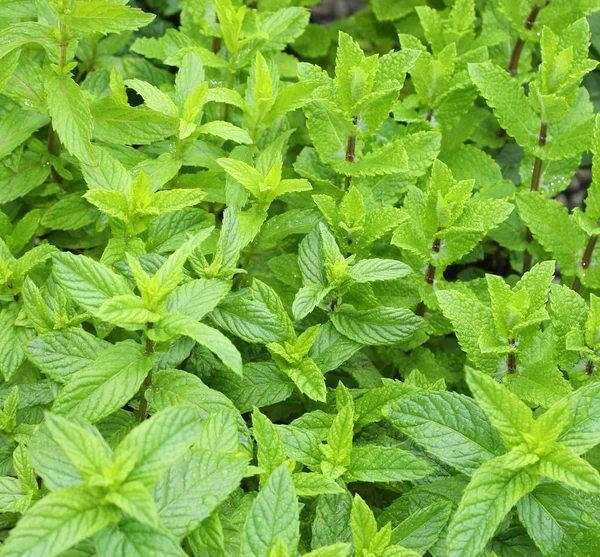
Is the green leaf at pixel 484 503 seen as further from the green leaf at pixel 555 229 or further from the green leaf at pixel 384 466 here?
the green leaf at pixel 555 229

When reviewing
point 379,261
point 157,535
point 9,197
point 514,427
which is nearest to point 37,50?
point 9,197

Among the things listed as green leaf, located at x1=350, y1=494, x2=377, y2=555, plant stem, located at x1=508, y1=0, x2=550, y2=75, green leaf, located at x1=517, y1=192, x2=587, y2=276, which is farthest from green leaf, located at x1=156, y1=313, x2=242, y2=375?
plant stem, located at x1=508, y1=0, x2=550, y2=75

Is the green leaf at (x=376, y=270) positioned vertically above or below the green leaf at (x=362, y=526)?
above

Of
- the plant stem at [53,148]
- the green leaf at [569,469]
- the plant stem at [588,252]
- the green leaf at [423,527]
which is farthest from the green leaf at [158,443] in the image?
the plant stem at [588,252]

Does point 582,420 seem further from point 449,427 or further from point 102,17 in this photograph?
point 102,17

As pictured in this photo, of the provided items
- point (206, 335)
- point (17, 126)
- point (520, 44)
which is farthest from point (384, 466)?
point (520, 44)

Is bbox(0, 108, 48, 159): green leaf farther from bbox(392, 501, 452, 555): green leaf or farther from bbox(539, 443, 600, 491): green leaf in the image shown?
bbox(539, 443, 600, 491): green leaf


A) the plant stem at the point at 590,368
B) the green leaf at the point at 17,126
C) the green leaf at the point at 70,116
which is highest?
the green leaf at the point at 70,116

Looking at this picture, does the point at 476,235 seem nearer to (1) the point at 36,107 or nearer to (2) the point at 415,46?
(2) the point at 415,46
